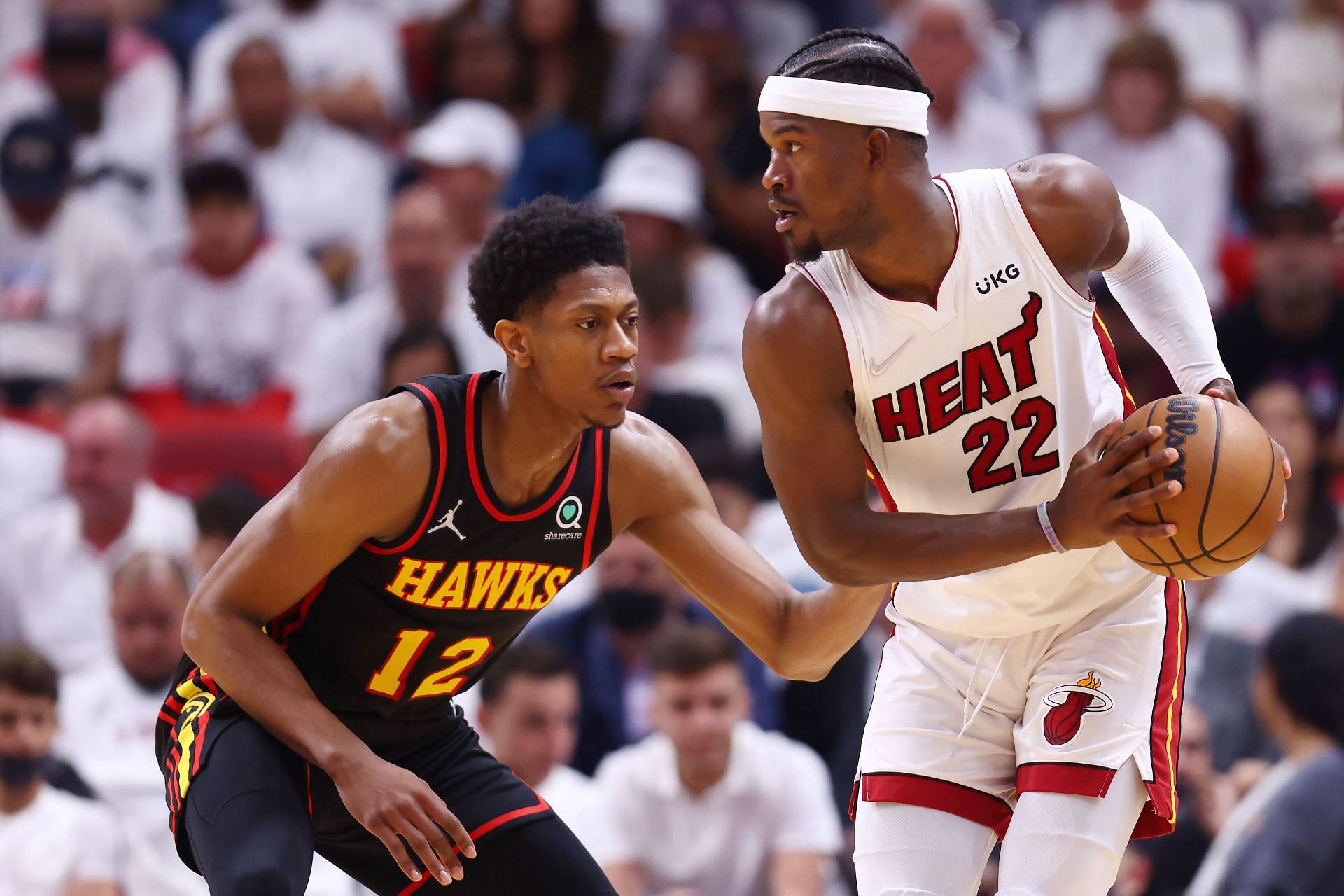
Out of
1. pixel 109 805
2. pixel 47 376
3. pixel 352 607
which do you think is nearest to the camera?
pixel 352 607

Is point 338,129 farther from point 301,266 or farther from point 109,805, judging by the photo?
point 109,805

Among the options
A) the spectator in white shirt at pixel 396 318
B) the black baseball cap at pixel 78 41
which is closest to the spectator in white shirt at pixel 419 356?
the spectator in white shirt at pixel 396 318

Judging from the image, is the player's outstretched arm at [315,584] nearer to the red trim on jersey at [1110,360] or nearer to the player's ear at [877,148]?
the player's ear at [877,148]

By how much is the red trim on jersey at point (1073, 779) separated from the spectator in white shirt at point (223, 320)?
634 cm

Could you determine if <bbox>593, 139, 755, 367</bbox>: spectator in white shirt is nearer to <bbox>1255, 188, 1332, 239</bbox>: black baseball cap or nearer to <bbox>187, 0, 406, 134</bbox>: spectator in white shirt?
<bbox>187, 0, 406, 134</bbox>: spectator in white shirt

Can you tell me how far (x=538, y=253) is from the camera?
416 cm

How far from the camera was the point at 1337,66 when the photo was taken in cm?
1002

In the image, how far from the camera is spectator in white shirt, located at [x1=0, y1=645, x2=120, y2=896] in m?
6.25

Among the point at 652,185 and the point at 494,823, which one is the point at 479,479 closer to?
the point at 494,823

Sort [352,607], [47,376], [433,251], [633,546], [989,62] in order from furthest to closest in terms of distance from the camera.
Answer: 1. [989,62]
2. [47,376]
3. [433,251]
4. [633,546]
5. [352,607]

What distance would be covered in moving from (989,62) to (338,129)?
3875mm

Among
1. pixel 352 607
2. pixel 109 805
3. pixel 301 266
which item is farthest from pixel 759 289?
pixel 352 607

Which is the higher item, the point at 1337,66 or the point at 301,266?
the point at 1337,66

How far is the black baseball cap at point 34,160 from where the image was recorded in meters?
9.71
